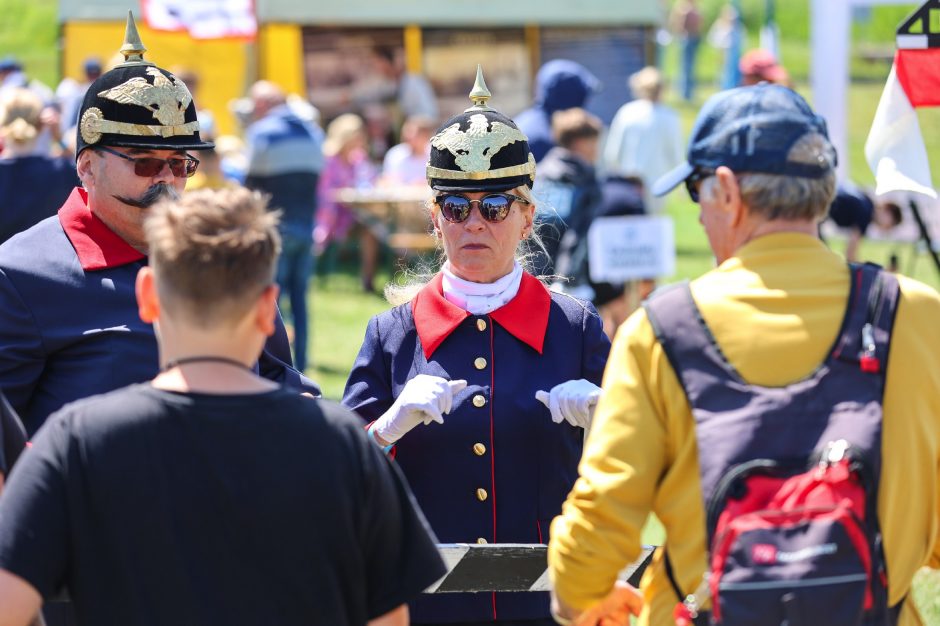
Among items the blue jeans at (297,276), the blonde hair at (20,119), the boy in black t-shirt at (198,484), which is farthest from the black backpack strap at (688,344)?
the blue jeans at (297,276)

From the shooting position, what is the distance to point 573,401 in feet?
11.5

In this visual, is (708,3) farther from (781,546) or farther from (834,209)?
(781,546)

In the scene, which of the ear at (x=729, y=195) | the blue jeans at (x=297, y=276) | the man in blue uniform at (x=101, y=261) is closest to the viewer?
the ear at (x=729, y=195)

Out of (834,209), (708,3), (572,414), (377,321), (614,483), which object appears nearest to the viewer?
(614,483)

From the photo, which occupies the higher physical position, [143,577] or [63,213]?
[63,213]

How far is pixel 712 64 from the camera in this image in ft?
103

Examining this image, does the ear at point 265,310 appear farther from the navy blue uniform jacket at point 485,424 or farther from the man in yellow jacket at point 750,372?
the navy blue uniform jacket at point 485,424

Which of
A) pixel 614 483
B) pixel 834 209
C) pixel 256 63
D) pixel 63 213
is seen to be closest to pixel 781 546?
pixel 614 483

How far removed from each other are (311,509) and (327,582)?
0.46 feet

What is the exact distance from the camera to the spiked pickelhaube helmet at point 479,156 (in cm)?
375

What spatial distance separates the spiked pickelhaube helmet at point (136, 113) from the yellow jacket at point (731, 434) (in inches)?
63.4

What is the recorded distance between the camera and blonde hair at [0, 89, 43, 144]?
8.16 metres

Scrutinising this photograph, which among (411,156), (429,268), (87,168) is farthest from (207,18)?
(87,168)

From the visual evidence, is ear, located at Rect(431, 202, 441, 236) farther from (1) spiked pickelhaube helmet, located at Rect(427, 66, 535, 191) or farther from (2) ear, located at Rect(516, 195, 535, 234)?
(2) ear, located at Rect(516, 195, 535, 234)
